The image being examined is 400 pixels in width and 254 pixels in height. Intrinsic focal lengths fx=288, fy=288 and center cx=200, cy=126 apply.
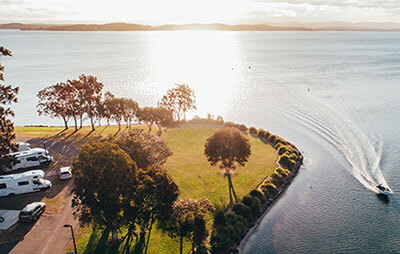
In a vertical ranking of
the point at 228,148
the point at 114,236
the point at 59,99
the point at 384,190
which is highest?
the point at 59,99

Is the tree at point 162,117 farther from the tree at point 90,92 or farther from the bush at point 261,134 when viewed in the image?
the bush at point 261,134

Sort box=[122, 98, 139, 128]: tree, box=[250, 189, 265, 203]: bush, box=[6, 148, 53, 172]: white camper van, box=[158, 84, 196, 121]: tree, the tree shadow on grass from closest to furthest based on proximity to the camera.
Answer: the tree shadow on grass < box=[250, 189, 265, 203]: bush < box=[6, 148, 53, 172]: white camper van < box=[122, 98, 139, 128]: tree < box=[158, 84, 196, 121]: tree

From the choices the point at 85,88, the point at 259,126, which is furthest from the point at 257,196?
the point at 85,88

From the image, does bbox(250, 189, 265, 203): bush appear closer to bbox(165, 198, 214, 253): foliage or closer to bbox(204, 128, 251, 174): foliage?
bbox(204, 128, 251, 174): foliage

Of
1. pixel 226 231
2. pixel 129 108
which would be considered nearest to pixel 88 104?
pixel 129 108

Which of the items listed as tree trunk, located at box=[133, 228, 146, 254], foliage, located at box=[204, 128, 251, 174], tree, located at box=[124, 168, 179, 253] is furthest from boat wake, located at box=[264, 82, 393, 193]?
tree trunk, located at box=[133, 228, 146, 254]

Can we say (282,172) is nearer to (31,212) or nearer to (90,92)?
(31,212)
